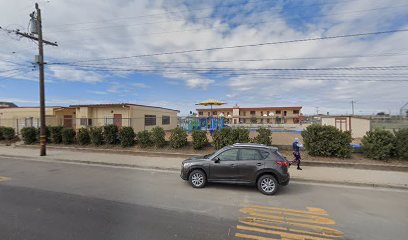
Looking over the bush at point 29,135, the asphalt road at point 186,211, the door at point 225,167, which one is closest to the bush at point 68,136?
the bush at point 29,135

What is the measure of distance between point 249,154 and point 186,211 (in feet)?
9.53

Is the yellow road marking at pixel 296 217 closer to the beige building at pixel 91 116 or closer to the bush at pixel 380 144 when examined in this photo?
the bush at pixel 380 144

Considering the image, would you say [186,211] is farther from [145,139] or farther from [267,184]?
[145,139]

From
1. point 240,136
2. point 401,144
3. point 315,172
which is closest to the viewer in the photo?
point 315,172

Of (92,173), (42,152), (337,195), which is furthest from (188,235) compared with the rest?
(42,152)

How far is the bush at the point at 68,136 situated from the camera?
55.5 ft

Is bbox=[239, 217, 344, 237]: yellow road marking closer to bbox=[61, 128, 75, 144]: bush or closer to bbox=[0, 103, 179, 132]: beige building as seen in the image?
bbox=[61, 128, 75, 144]: bush

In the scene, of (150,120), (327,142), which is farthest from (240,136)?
(150,120)

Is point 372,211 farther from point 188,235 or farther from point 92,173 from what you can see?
point 92,173

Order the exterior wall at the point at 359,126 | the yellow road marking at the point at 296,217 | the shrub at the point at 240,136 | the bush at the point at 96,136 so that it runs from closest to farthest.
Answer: the yellow road marking at the point at 296,217, the shrub at the point at 240,136, the bush at the point at 96,136, the exterior wall at the point at 359,126

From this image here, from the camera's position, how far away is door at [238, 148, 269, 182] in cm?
707

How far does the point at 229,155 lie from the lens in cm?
746

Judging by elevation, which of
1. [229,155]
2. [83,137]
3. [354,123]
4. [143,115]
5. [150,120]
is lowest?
[229,155]

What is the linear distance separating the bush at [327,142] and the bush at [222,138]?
3.98 metres
